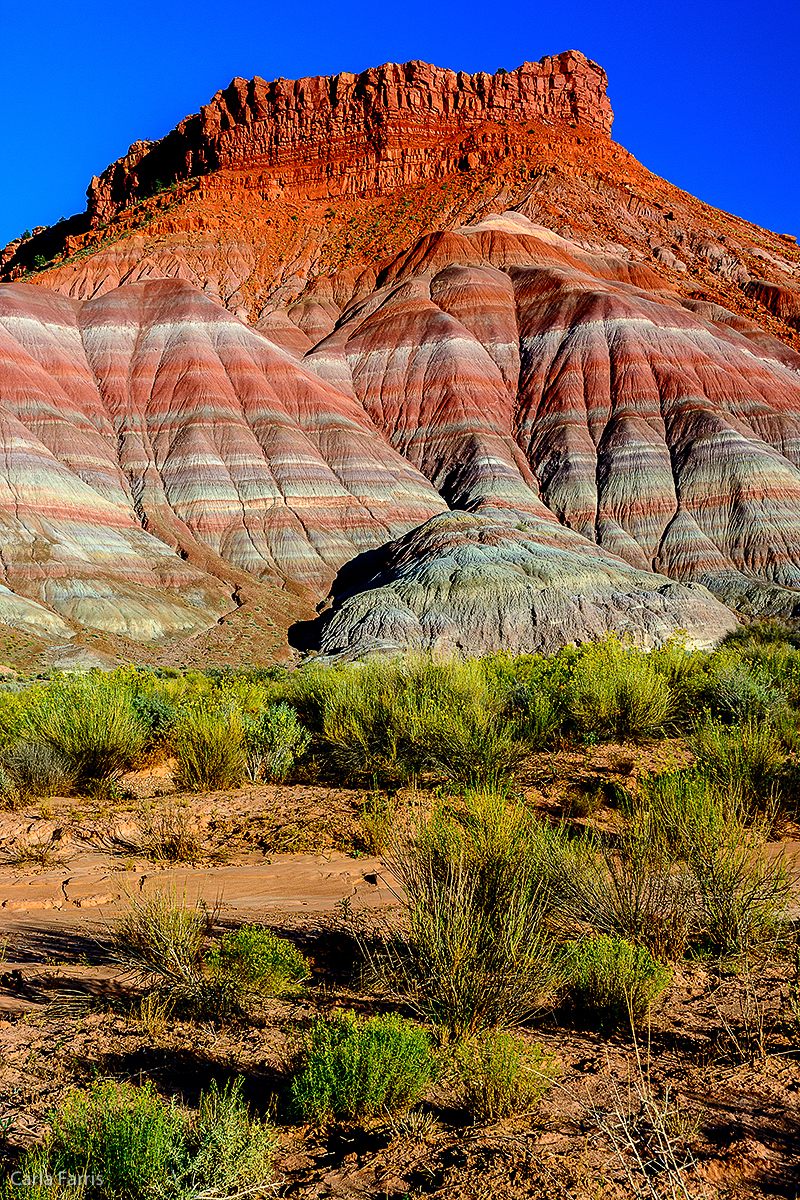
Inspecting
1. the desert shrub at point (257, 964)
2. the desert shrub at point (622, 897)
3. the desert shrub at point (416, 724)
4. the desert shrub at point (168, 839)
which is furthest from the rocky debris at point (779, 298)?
the desert shrub at point (257, 964)

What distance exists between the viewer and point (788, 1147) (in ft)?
10.8

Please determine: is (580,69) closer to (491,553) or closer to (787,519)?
(787,519)

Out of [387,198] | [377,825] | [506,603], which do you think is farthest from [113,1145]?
[387,198]

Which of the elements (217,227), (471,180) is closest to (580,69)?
(471,180)

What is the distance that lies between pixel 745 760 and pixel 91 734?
294 inches

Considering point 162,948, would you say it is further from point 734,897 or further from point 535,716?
point 535,716

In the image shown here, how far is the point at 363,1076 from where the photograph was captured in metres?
3.54

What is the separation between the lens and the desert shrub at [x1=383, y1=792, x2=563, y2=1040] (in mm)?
4113

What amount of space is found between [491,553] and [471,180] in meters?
58.9

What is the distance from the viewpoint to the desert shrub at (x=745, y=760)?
736 cm

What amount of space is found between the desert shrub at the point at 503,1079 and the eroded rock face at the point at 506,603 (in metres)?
27.5

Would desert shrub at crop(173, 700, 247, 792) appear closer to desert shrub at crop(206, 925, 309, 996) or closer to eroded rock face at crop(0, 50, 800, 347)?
desert shrub at crop(206, 925, 309, 996)

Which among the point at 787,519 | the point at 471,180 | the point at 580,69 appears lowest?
the point at 787,519

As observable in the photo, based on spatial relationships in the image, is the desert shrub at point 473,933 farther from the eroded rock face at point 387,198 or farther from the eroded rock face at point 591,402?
the eroded rock face at point 387,198
